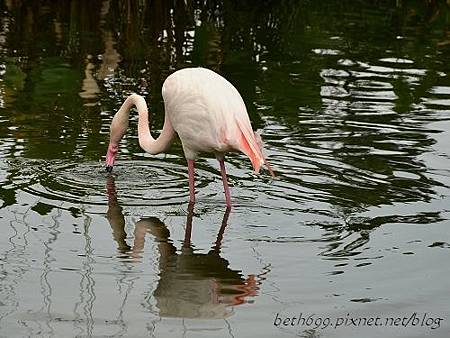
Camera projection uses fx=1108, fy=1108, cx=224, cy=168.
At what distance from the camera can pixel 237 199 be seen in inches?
328

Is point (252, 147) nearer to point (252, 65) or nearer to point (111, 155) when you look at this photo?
point (111, 155)

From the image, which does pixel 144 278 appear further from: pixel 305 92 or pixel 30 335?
pixel 305 92

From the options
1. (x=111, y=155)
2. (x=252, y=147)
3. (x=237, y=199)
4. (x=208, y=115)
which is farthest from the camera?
(x=111, y=155)

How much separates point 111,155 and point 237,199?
1285 mm

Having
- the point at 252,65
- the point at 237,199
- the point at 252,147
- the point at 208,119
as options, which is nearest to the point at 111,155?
the point at 237,199

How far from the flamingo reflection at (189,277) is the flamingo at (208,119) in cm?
53

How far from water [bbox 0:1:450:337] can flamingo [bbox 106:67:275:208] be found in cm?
44

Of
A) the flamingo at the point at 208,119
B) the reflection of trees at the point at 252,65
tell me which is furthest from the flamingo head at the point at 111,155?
the flamingo at the point at 208,119

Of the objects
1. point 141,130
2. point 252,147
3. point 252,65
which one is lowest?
point 252,65

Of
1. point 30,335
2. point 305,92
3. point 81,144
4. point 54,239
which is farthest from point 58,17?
point 30,335

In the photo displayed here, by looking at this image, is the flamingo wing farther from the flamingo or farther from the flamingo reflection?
the flamingo reflection

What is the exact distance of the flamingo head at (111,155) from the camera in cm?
899

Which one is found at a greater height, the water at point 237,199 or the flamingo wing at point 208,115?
the flamingo wing at point 208,115

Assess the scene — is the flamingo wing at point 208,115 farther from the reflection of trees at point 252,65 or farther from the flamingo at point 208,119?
the reflection of trees at point 252,65
